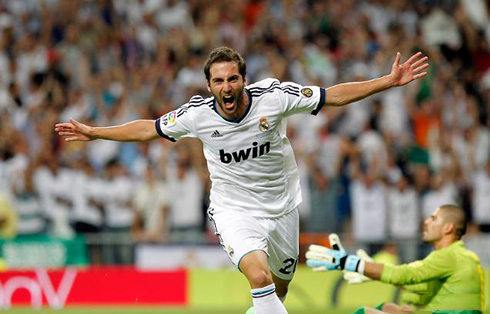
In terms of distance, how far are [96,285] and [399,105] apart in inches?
238

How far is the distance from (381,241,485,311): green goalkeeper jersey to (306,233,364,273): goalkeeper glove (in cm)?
24

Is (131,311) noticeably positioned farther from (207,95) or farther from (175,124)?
(175,124)

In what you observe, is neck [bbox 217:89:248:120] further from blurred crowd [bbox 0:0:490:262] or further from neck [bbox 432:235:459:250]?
blurred crowd [bbox 0:0:490:262]

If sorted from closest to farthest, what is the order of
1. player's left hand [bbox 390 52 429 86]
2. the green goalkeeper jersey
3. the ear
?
player's left hand [bbox 390 52 429 86] < the green goalkeeper jersey < the ear

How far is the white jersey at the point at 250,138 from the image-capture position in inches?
310

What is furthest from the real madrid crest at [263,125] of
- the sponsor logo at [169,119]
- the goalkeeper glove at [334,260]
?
the goalkeeper glove at [334,260]

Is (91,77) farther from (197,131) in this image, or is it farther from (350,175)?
(197,131)

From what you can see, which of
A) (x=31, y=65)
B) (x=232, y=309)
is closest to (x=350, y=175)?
(x=232, y=309)

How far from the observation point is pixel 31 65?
18.0 m

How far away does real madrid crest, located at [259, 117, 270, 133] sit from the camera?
25.7 feet

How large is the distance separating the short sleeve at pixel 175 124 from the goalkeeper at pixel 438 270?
1.54 meters

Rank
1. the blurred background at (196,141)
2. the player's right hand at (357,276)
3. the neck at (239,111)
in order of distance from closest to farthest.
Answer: the neck at (239,111) → the player's right hand at (357,276) → the blurred background at (196,141)

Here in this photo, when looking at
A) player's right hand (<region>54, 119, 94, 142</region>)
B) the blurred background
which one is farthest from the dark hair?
the blurred background

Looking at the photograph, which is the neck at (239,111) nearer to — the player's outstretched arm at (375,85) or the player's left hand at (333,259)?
the player's outstretched arm at (375,85)
